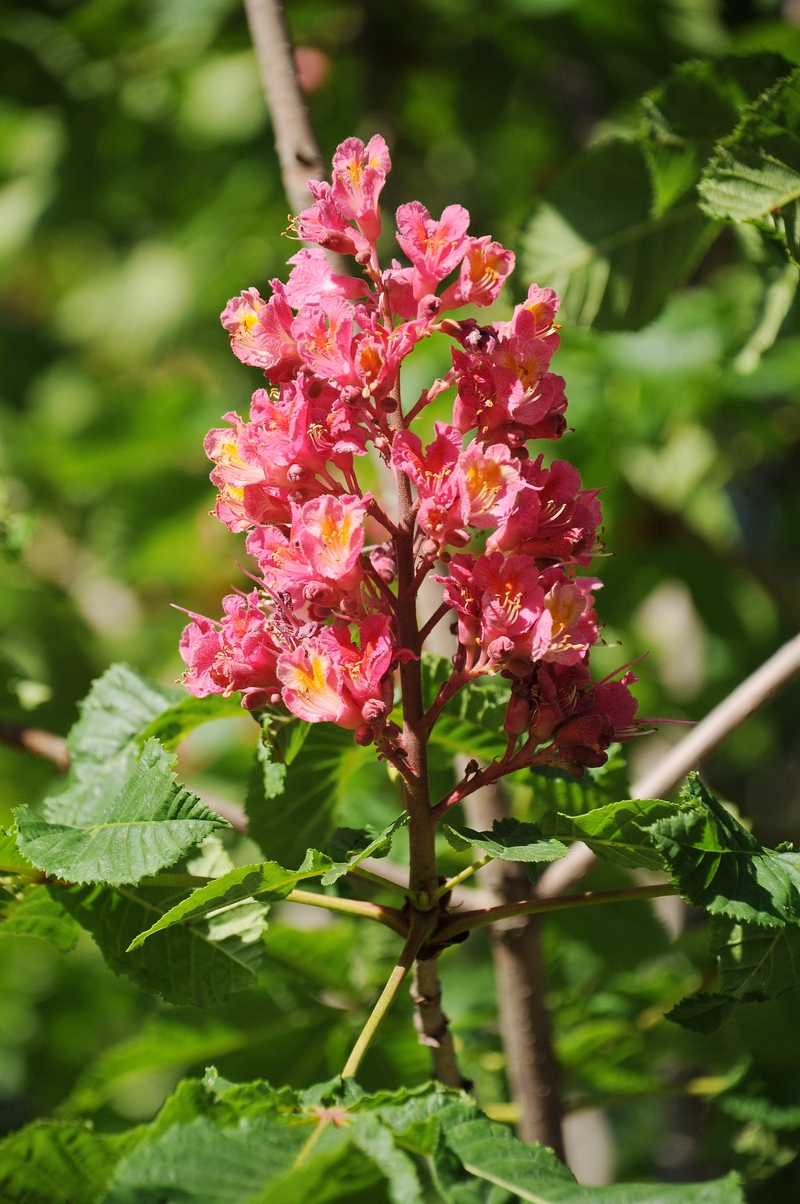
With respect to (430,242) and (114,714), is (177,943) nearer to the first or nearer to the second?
(114,714)

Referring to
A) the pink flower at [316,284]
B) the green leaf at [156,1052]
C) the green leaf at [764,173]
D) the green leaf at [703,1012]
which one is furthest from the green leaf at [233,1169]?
the green leaf at [764,173]

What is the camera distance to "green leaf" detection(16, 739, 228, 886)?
84 centimetres

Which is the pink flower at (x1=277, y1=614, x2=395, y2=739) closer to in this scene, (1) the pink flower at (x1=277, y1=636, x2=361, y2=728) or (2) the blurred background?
(1) the pink flower at (x1=277, y1=636, x2=361, y2=728)

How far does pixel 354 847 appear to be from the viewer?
97 cm

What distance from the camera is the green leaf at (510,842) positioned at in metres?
0.83

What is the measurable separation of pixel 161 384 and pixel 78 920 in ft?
8.18

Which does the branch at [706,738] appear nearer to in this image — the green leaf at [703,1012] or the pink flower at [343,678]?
the green leaf at [703,1012]

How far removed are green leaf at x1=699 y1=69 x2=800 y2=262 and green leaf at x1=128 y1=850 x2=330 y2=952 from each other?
2.63 ft

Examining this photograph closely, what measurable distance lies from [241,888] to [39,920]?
300 mm

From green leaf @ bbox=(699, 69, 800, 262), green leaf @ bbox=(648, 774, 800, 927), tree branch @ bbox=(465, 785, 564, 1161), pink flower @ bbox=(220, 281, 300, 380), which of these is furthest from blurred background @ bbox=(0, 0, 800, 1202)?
green leaf @ bbox=(648, 774, 800, 927)

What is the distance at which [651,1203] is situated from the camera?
767 millimetres

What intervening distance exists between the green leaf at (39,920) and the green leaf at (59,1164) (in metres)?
0.23

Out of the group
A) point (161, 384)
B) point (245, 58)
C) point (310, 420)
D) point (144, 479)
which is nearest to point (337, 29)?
point (245, 58)

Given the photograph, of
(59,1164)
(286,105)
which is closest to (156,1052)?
(59,1164)
